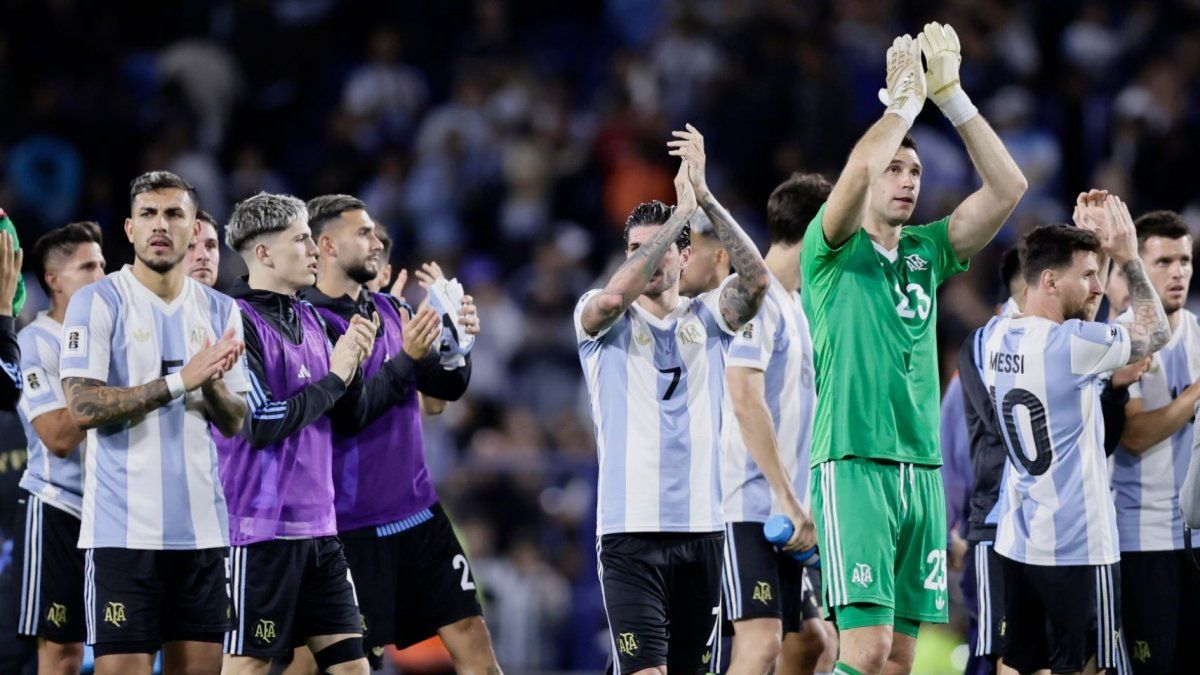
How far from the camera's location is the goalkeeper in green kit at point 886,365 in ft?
23.9

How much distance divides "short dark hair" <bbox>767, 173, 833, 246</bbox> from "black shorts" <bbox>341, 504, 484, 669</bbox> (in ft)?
7.73

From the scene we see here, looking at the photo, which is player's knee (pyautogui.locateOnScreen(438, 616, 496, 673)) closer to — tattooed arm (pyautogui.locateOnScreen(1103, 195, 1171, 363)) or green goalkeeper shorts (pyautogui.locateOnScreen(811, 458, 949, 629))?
green goalkeeper shorts (pyautogui.locateOnScreen(811, 458, 949, 629))

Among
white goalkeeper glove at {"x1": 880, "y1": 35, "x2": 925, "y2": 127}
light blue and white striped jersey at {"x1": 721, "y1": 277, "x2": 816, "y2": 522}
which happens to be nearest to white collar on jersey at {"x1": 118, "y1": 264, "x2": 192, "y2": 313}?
light blue and white striped jersey at {"x1": 721, "y1": 277, "x2": 816, "y2": 522}

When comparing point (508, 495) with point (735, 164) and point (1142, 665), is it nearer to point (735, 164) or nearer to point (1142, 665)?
point (735, 164)

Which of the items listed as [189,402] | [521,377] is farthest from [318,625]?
[521,377]

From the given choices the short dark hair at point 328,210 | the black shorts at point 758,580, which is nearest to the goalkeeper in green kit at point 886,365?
the black shorts at point 758,580

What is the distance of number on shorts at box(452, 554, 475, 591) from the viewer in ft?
27.9

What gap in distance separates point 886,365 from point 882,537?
2.53 ft

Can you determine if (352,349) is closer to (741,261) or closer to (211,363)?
(211,363)

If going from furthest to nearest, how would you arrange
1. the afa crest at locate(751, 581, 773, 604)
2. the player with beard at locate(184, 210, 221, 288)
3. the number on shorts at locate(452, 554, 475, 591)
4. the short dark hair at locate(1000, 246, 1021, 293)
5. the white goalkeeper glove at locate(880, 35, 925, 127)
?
1. the short dark hair at locate(1000, 246, 1021, 293)
2. the player with beard at locate(184, 210, 221, 288)
3. the number on shorts at locate(452, 554, 475, 591)
4. the afa crest at locate(751, 581, 773, 604)
5. the white goalkeeper glove at locate(880, 35, 925, 127)

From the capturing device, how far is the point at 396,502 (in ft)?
28.0

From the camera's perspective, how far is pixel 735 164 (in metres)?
16.4

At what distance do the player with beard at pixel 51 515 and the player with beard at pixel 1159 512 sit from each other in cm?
529

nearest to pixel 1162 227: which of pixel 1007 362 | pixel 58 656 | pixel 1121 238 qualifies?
pixel 1121 238
